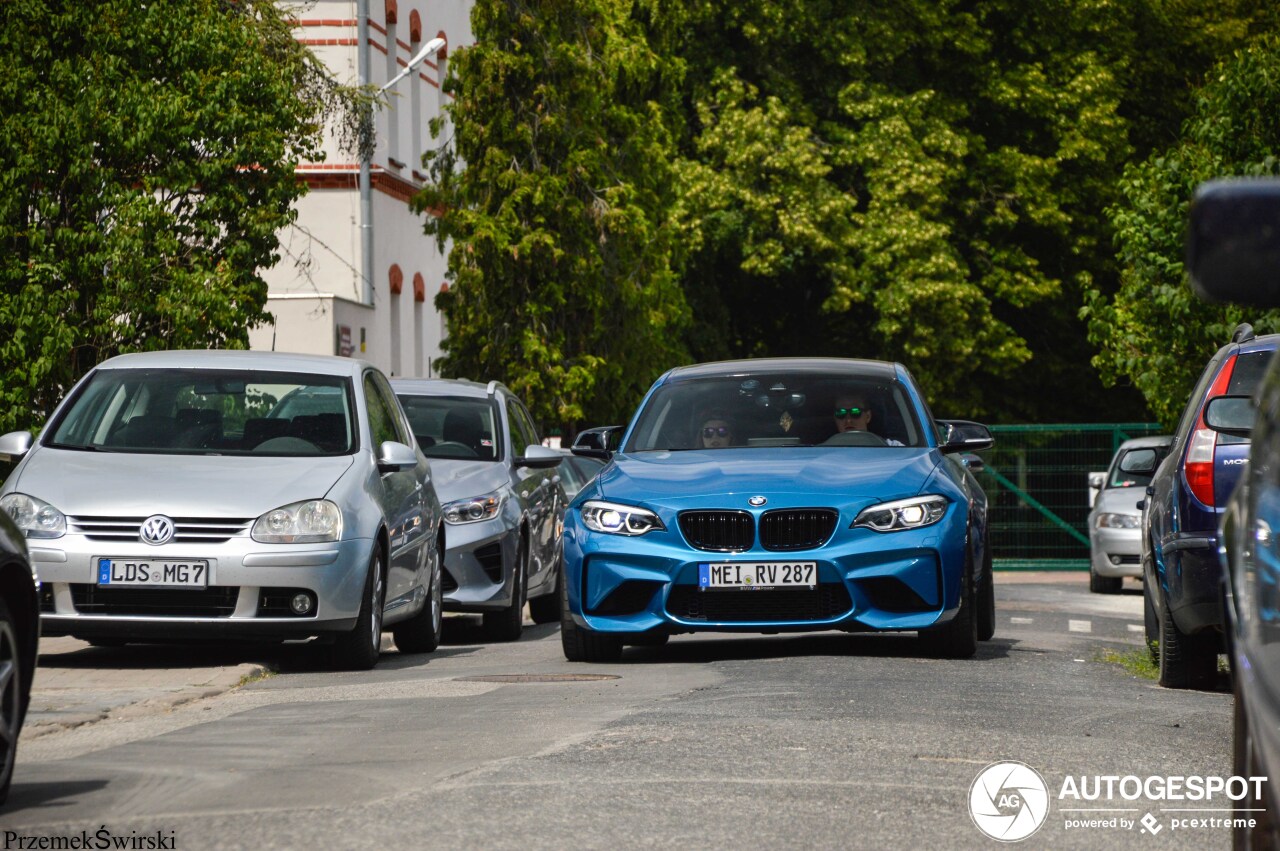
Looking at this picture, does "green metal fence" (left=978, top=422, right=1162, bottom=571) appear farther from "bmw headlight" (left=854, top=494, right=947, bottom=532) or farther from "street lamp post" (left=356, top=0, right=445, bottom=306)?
"bmw headlight" (left=854, top=494, right=947, bottom=532)

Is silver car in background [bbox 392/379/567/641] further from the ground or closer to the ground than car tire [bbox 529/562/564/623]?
further from the ground

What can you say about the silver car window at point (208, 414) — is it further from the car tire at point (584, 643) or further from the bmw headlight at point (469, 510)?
the bmw headlight at point (469, 510)

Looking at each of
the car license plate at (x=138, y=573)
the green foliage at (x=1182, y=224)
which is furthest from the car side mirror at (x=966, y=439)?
the green foliage at (x=1182, y=224)

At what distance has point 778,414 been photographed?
12922 millimetres

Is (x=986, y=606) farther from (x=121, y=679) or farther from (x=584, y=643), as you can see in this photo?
(x=121, y=679)

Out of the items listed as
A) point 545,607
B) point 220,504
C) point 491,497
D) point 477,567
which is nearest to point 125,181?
point 491,497

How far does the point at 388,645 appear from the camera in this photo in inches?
593

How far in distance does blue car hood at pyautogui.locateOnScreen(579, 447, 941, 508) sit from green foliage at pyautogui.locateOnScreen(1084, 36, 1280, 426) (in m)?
10.1

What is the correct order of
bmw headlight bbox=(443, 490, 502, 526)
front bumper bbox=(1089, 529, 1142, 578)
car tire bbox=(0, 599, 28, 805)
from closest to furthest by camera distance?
car tire bbox=(0, 599, 28, 805) → bmw headlight bbox=(443, 490, 502, 526) → front bumper bbox=(1089, 529, 1142, 578)

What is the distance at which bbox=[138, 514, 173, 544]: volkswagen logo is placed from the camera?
11.3m

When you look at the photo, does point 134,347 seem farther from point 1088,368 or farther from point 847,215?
point 1088,368

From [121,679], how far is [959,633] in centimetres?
422

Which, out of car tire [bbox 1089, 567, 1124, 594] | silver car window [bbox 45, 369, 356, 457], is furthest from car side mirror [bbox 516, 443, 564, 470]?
car tire [bbox 1089, 567, 1124, 594]

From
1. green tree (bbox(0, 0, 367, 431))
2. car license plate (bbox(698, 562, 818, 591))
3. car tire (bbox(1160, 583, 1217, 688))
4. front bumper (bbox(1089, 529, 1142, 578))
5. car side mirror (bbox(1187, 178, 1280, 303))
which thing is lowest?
front bumper (bbox(1089, 529, 1142, 578))
